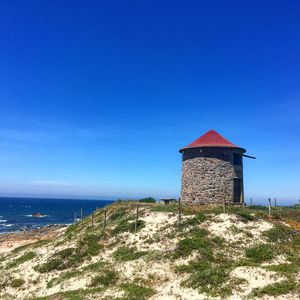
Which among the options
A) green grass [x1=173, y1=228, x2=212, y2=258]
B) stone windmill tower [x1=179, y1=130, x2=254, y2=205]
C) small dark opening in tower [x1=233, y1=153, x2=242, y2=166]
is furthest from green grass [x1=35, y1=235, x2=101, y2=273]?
small dark opening in tower [x1=233, y1=153, x2=242, y2=166]

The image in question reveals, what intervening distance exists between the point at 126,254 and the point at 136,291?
6.45 meters

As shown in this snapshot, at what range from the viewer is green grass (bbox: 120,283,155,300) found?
1775 centimetres

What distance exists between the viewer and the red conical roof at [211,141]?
38344mm

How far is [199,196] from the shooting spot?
3834cm

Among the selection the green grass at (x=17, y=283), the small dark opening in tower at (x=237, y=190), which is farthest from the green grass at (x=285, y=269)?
the small dark opening in tower at (x=237, y=190)

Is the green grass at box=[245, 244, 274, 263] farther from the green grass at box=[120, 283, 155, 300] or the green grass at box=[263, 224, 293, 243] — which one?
the green grass at box=[120, 283, 155, 300]

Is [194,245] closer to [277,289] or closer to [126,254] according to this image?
[126,254]

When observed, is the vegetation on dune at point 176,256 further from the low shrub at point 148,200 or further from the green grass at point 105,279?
the low shrub at point 148,200

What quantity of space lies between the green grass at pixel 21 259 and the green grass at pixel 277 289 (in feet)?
63.8

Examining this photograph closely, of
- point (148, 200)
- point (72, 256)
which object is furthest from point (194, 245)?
point (148, 200)

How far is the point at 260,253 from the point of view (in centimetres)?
2253

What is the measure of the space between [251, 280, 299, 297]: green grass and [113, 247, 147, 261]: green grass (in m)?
9.44

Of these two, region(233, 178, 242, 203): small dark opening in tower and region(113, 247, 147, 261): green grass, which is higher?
region(233, 178, 242, 203): small dark opening in tower

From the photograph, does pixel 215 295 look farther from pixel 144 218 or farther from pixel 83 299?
pixel 144 218
